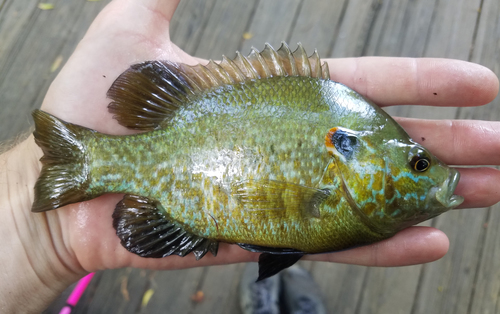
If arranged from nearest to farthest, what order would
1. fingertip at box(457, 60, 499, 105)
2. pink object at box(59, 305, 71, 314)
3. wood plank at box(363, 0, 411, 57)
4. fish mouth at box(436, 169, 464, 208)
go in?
fish mouth at box(436, 169, 464, 208) < fingertip at box(457, 60, 499, 105) < pink object at box(59, 305, 71, 314) < wood plank at box(363, 0, 411, 57)

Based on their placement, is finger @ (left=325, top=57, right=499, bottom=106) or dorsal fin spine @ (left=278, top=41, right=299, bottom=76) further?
finger @ (left=325, top=57, right=499, bottom=106)

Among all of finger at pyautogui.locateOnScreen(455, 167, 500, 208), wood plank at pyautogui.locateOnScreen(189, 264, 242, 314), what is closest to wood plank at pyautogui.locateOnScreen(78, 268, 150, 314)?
wood plank at pyautogui.locateOnScreen(189, 264, 242, 314)

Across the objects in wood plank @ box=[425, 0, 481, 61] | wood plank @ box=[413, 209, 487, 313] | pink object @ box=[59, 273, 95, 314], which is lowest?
pink object @ box=[59, 273, 95, 314]

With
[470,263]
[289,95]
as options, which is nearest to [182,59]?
[289,95]

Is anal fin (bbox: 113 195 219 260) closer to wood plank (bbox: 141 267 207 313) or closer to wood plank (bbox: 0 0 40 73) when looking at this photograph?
wood plank (bbox: 141 267 207 313)

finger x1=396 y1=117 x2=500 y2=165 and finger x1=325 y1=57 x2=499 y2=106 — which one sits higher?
finger x1=325 y1=57 x2=499 y2=106

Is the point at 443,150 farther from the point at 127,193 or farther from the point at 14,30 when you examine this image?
the point at 14,30

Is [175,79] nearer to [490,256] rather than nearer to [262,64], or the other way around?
[262,64]
